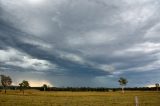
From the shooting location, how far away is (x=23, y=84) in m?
192

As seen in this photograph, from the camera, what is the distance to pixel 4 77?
192875 millimetres

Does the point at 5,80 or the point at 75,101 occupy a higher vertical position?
the point at 5,80

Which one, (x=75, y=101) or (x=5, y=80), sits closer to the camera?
(x=75, y=101)

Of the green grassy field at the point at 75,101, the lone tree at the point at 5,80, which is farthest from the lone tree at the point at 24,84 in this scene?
the green grassy field at the point at 75,101

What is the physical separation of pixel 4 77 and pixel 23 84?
52.1 ft

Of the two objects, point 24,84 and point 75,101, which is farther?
point 24,84

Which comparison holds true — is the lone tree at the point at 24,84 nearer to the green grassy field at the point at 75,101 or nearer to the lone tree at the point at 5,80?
the lone tree at the point at 5,80

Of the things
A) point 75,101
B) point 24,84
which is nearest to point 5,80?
point 24,84

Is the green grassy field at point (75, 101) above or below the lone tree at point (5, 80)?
below

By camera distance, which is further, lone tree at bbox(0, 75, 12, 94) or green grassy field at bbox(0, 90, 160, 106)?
lone tree at bbox(0, 75, 12, 94)

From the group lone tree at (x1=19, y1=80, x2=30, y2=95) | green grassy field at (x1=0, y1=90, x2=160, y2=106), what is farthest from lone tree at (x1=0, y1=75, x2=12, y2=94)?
green grassy field at (x1=0, y1=90, x2=160, y2=106)

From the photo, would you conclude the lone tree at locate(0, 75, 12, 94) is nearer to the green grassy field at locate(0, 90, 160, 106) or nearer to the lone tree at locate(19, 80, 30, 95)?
the lone tree at locate(19, 80, 30, 95)

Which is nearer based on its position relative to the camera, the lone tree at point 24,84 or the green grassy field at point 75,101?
the green grassy field at point 75,101

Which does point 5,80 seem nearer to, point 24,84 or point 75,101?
point 24,84
